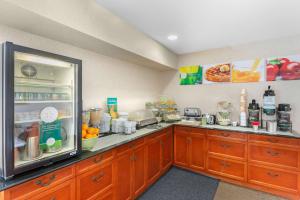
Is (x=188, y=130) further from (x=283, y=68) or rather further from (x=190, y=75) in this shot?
(x=283, y=68)

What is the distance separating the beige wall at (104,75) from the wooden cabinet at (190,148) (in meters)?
0.99

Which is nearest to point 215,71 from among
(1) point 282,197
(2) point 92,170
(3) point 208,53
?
(3) point 208,53

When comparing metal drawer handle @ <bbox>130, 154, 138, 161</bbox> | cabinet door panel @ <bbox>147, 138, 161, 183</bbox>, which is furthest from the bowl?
cabinet door panel @ <bbox>147, 138, 161, 183</bbox>

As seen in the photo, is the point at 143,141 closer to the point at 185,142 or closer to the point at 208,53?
the point at 185,142

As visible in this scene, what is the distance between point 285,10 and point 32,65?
2752 millimetres

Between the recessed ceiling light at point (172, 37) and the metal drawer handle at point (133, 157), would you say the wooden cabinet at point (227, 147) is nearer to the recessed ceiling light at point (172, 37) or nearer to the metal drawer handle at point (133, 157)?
the metal drawer handle at point (133, 157)

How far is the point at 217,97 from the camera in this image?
3.22 meters

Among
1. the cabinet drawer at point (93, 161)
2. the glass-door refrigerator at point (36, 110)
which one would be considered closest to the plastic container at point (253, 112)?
the cabinet drawer at point (93, 161)

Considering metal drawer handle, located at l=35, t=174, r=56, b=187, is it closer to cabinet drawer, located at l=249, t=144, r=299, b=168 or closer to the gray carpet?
the gray carpet

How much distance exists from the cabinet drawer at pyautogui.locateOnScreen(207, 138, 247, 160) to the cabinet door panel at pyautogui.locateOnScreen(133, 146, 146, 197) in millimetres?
1263

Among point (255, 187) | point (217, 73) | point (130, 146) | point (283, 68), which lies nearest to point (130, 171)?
point (130, 146)

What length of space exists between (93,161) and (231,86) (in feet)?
9.14

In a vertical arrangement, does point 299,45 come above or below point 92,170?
above

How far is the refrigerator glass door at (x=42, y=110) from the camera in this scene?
1.21m
